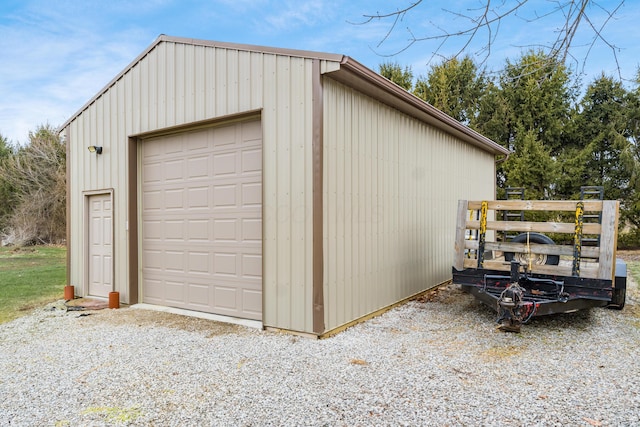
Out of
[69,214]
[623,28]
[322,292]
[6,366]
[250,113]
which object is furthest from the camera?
[69,214]

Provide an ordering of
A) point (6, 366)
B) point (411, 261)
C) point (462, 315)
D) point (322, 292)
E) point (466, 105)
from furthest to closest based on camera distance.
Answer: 1. point (466, 105)
2. point (411, 261)
3. point (462, 315)
4. point (322, 292)
5. point (6, 366)

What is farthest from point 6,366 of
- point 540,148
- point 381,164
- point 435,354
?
point 540,148

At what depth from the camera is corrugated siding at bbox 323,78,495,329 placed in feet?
15.3

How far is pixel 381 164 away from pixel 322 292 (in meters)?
2.09

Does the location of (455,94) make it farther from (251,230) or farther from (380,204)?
(251,230)

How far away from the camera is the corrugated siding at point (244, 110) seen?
14.8 ft

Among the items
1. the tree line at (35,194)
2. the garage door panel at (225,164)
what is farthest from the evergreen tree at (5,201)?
the garage door panel at (225,164)

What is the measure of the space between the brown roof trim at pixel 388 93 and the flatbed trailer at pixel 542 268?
1713 mm

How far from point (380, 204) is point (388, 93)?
1.47 meters

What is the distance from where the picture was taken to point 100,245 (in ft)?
21.8

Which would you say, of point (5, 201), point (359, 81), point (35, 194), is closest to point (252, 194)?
point (359, 81)

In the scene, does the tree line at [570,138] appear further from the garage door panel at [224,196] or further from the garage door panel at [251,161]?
the garage door panel at [224,196]

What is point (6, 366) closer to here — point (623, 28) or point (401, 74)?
point (623, 28)

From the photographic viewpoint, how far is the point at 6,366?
12.1 ft
